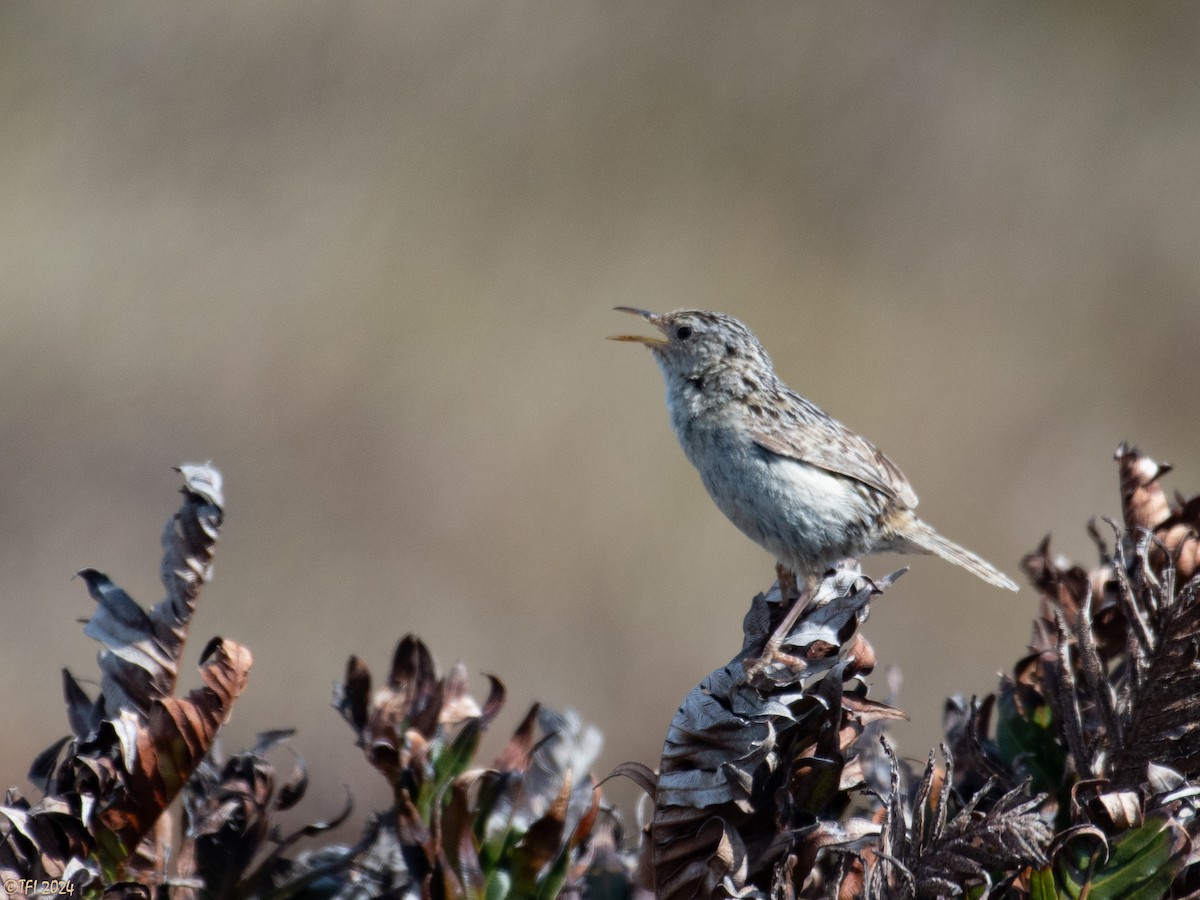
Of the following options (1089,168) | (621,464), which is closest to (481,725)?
Answer: (621,464)

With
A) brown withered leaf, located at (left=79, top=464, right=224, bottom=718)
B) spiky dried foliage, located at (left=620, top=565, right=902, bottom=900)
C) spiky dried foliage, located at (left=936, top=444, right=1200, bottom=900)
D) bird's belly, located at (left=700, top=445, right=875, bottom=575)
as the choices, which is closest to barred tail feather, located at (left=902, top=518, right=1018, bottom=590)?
bird's belly, located at (left=700, top=445, right=875, bottom=575)

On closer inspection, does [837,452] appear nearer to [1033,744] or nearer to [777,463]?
[777,463]

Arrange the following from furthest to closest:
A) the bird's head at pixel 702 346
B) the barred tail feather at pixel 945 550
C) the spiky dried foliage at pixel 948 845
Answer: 1. the bird's head at pixel 702 346
2. the barred tail feather at pixel 945 550
3. the spiky dried foliage at pixel 948 845

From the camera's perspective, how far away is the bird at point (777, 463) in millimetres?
4238

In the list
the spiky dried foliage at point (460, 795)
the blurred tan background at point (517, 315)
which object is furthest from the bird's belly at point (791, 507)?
the blurred tan background at point (517, 315)

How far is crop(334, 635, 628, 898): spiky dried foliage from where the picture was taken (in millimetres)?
2422

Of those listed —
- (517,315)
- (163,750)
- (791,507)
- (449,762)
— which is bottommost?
(163,750)

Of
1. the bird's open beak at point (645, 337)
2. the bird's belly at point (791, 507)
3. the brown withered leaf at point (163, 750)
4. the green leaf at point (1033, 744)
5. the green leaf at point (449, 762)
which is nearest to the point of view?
the brown withered leaf at point (163, 750)

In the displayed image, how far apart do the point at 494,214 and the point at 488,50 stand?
1.46m

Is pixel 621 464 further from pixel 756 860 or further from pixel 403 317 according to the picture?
pixel 756 860

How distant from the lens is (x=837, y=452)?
4.54 m

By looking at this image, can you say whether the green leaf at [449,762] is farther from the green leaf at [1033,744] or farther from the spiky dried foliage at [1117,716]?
the green leaf at [1033,744]

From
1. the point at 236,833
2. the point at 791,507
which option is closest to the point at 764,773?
the point at 236,833

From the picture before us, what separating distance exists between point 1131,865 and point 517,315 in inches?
322
